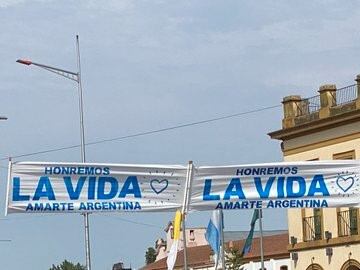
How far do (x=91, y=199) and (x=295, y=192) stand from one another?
3.26 m

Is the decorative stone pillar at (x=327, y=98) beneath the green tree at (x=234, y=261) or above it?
above

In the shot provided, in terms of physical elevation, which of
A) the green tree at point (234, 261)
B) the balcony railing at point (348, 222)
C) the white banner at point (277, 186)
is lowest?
the green tree at point (234, 261)

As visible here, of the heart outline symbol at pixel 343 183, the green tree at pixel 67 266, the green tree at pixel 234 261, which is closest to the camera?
the heart outline symbol at pixel 343 183

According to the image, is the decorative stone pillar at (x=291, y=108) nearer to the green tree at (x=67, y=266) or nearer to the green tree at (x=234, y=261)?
the green tree at (x=234, y=261)

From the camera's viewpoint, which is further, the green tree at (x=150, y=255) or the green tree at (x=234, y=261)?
the green tree at (x=150, y=255)

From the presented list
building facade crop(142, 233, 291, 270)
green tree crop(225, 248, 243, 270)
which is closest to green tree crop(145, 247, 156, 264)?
building facade crop(142, 233, 291, 270)

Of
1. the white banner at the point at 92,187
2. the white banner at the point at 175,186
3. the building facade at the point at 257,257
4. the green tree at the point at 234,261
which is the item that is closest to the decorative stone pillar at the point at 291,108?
the building facade at the point at 257,257

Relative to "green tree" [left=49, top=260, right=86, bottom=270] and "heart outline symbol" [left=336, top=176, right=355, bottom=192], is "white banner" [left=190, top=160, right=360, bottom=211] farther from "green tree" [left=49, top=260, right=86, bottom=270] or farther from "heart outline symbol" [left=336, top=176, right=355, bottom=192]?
"green tree" [left=49, top=260, right=86, bottom=270]

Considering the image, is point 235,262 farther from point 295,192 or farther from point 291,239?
point 295,192

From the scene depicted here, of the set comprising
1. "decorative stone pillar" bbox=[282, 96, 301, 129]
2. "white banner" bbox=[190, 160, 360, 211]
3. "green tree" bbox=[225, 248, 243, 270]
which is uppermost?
"decorative stone pillar" bbox=[282, 96, 301, 129]

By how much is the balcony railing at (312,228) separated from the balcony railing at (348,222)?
1396mm

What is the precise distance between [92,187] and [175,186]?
127 centimetres

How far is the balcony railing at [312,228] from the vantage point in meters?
52.9

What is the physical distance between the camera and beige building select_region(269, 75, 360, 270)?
51.0 meters
